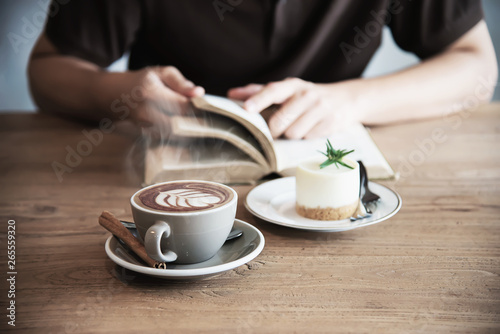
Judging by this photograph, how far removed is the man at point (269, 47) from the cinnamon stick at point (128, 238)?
0.67 meters

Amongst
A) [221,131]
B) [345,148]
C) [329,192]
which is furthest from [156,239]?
[345,148]

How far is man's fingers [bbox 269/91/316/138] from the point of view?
1.12 m

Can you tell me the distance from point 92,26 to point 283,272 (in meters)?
1.18

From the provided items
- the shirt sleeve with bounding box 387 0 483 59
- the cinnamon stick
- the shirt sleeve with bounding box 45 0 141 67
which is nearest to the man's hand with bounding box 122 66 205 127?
the shirt sleeve with bounding box 45 0 141 67

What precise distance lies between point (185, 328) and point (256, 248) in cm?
16

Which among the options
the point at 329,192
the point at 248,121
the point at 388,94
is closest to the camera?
the point at 329,192

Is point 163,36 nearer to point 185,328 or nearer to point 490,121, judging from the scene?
point 490,121

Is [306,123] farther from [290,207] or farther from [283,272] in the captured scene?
[283,272]

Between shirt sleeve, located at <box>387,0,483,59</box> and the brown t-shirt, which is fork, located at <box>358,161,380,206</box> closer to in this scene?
the brown t-shirt

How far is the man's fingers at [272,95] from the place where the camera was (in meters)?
1.08

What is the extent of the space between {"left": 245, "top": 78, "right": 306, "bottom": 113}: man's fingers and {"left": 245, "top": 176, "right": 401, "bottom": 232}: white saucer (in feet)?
0.70

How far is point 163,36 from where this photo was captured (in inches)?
63.1

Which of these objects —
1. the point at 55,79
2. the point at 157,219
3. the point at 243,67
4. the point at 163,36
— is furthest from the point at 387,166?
the point at 55,79

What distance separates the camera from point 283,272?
0.65m
